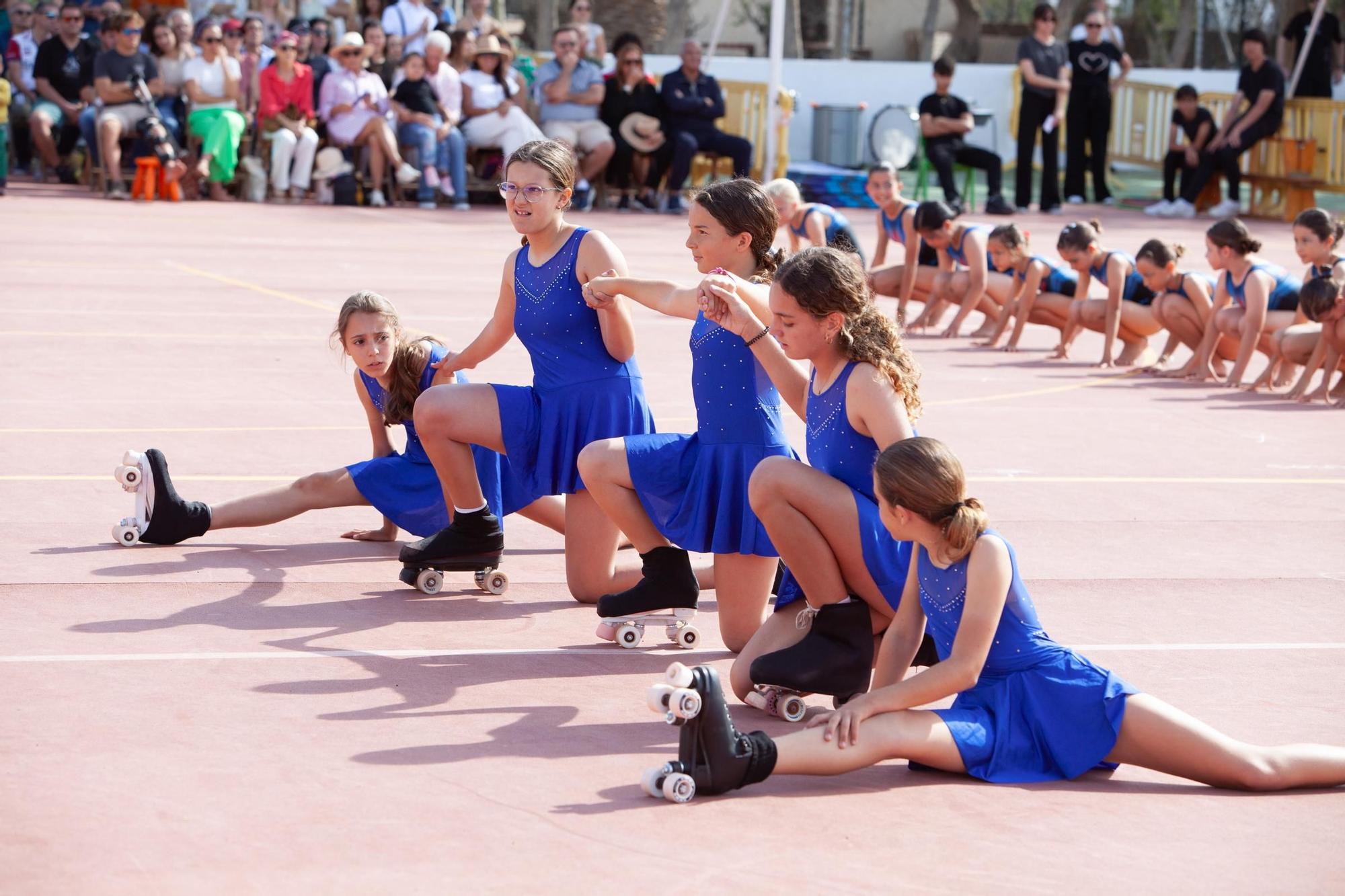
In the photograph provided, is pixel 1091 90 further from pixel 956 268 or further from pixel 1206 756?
pixel 1206 756

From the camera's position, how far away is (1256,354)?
13.0 meters

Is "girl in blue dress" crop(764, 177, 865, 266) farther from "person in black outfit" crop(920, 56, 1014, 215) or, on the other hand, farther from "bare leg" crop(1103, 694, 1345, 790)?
A: "person in black outfit" crop(920, 56, 1014, 215)

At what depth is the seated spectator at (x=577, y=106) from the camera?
20.3 m

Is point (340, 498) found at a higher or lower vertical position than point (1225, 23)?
lower

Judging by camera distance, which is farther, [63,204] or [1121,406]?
[63,204]

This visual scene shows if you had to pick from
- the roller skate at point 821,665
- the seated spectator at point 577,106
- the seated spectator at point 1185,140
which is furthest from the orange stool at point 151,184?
the roller skate at point 821,665

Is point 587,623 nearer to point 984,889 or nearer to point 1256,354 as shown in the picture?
point 984,889

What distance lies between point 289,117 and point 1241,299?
11.9 meters

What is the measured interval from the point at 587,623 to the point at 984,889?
2.31 metres

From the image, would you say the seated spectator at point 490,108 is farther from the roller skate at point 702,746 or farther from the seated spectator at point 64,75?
the roller skate at point 702,746

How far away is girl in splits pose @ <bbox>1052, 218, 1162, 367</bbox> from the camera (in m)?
11.8

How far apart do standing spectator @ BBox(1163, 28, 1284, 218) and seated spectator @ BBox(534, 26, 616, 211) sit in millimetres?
7622

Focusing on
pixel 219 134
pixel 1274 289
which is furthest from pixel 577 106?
pixel 1274 289

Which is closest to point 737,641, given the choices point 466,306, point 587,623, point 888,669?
point 587,623
